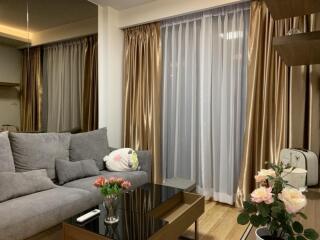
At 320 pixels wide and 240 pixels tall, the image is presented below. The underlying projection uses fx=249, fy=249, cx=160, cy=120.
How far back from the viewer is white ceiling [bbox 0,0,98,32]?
9.30 ft

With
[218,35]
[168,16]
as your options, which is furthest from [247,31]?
[168,16]

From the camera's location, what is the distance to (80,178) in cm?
280

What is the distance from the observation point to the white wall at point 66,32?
10.5ft

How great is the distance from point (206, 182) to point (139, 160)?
97 cm

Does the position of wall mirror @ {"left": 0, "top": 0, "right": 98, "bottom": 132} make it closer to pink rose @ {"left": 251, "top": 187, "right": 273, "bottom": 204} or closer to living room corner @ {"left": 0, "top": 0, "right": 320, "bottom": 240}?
living room corner @ {"left": 0, "top": 0, "right": 320, "bottom": 240}

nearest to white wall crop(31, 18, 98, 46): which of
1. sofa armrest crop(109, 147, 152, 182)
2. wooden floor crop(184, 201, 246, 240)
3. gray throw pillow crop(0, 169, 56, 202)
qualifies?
gray throw pillow crop(0, 169, 56, 202)

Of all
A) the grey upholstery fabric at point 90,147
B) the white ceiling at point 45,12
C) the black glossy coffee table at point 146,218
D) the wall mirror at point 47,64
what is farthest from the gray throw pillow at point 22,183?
the white ceiling at point 45,12

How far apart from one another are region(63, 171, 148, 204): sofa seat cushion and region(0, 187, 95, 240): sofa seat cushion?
89 millimetres

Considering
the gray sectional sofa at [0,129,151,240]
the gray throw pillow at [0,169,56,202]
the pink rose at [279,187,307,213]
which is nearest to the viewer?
the pink rose at [279,187,307,213]

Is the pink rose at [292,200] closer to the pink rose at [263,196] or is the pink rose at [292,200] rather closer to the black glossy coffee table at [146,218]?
the pink rose at [263,196]

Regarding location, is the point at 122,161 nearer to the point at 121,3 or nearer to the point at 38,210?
the point at 38,210

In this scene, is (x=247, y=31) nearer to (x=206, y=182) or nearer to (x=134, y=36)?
(x=134, y=36)

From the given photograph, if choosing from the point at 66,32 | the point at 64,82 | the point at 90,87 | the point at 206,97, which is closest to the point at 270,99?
the point at 206,97

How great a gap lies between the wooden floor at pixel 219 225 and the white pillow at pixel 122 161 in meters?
1.02
